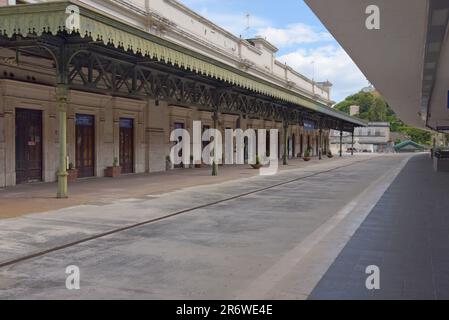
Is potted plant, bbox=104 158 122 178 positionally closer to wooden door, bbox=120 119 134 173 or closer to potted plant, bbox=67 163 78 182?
wooden door, bbox=120 119 134 173

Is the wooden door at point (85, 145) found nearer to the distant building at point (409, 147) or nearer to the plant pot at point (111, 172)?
the plant pot at point (111, 172)

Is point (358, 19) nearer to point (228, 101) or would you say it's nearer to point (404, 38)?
point (404, 38)

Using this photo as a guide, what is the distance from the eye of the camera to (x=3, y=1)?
15.6 metres

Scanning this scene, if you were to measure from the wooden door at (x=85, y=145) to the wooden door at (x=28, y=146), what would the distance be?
2.28 meters

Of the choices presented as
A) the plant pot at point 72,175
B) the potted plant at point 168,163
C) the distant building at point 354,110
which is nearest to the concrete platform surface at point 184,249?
the plant pot at point 72,175

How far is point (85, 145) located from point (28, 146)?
3424mm

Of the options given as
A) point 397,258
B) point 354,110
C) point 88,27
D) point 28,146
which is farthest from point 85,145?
point 354,110
